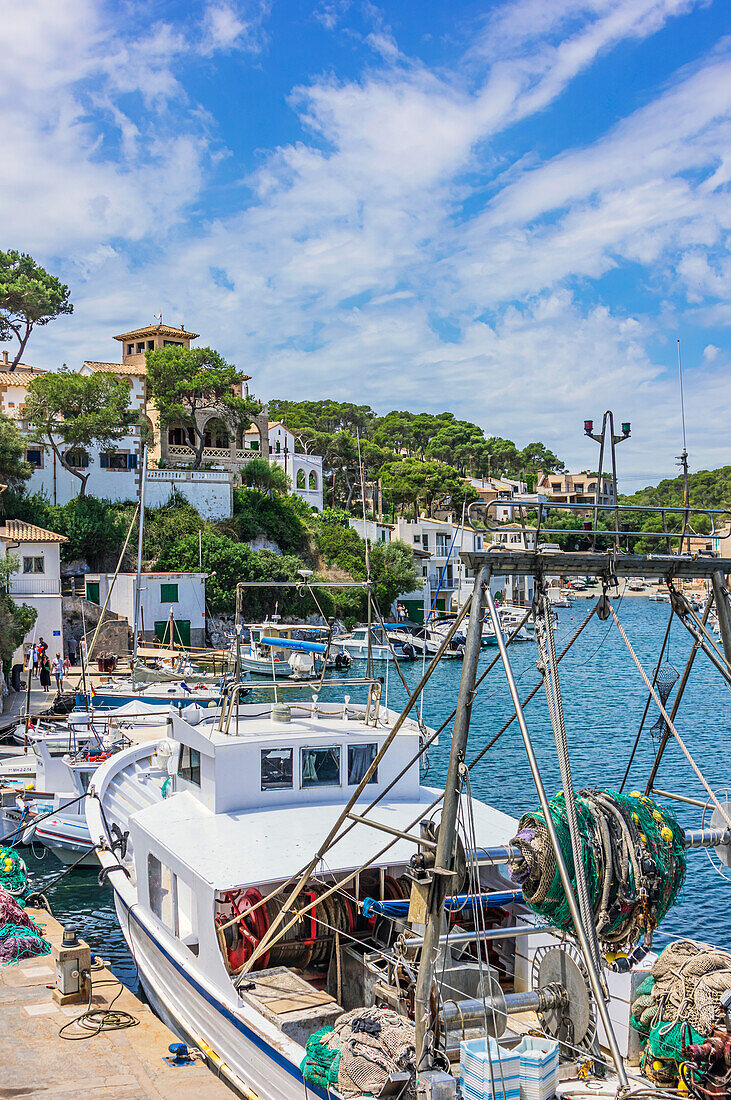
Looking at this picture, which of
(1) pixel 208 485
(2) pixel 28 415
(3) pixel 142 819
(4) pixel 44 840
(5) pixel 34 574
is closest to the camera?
(3) pixel 142 819

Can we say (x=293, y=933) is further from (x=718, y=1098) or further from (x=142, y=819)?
(x=718, y=1098)

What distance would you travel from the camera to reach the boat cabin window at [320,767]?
13.2 meters

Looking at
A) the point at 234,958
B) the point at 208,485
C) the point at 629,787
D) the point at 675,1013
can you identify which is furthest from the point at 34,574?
the point at 675,1013

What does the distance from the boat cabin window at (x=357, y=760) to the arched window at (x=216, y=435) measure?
56.8 m

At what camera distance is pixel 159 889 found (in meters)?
13.3

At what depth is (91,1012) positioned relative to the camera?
37.9ft

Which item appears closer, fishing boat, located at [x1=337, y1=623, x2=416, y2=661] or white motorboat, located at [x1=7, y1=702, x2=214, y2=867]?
white motorboat, located at [x1=7, y1=702, x2=214, y2=867]

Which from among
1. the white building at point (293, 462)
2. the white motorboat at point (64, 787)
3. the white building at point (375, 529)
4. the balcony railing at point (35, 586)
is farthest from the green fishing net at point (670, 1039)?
the white building at point (293, 462)

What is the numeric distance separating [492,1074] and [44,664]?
32.3 meters

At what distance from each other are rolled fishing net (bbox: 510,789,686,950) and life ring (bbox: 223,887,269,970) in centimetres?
416

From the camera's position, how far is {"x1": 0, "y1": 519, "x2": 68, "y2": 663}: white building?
40.8m

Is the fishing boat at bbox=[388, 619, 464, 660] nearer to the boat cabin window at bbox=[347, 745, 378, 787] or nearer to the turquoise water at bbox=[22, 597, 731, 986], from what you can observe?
the turquoise water at bbox=[22, 597, 731, 986]

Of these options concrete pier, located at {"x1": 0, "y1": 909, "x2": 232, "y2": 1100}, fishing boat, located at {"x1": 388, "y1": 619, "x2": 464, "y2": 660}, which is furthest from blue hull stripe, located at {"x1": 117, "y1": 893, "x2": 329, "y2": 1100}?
fishing boat, located at {"x1": 388, "y1": 619, "x2": 464, "y2": 660}

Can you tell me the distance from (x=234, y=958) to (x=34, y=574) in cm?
3397
